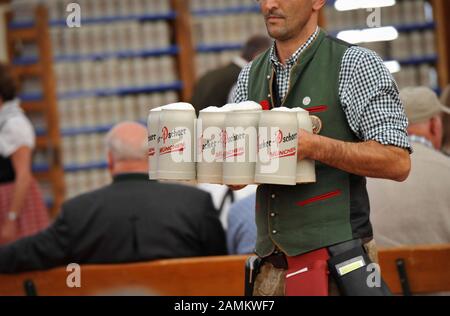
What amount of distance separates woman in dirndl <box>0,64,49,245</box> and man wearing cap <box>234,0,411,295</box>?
10.4ft

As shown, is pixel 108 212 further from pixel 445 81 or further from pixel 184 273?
pixel 445 81

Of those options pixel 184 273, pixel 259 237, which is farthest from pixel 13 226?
pixel 259 237

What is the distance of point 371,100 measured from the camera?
79.6 inches

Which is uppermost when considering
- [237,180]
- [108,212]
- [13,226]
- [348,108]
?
[348,108]

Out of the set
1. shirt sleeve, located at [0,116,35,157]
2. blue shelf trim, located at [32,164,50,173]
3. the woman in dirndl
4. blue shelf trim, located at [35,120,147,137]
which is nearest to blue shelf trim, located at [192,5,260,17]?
blue shelf trim, located at [35,120,147,137]

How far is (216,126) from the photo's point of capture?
Answer: 2025mm

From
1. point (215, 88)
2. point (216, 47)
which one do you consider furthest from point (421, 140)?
point (216, 47)

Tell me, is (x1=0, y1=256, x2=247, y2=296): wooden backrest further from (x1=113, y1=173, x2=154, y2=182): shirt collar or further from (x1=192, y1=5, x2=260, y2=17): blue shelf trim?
(x1=192, y1=5, x2=260, y2=17): blue shelf trim

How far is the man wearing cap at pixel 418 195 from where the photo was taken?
3082 mm

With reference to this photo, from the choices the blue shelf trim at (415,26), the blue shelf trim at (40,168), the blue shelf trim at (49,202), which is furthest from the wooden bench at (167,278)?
the blue shelf trim at (415,26)

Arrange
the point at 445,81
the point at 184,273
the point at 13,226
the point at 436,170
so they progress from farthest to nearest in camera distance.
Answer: the point at 445,81 < the point at 13,226 < the point at 184,273 < the point at 436,170

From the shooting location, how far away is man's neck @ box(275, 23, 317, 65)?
214cm

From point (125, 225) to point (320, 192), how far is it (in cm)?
170

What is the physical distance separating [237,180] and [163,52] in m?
7.04
